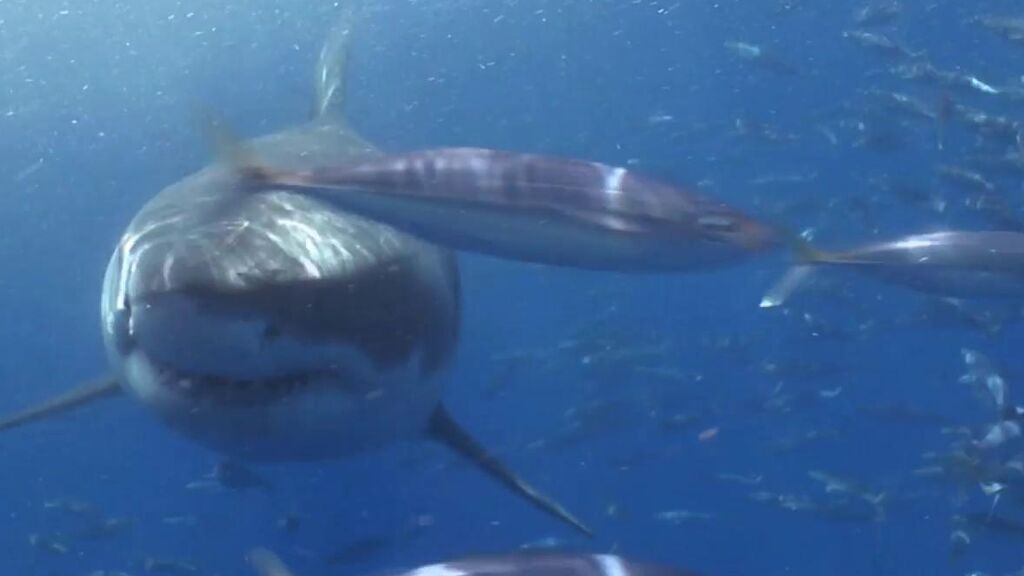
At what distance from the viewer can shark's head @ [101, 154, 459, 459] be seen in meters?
2.59

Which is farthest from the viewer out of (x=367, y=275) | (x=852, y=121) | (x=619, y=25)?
(x=619, y=25)

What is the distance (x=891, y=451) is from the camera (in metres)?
24.2

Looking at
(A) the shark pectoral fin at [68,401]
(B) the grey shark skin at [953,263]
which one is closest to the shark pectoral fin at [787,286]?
(B) the grey shark skin at [953,263]

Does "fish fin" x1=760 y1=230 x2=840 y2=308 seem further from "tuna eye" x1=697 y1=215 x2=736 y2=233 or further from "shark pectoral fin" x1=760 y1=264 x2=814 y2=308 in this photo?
"tuna eye" x1=697 y1=215 x2=736 y2=233

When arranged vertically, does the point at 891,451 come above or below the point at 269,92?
below

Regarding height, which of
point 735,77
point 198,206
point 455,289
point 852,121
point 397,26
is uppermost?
point 198,206

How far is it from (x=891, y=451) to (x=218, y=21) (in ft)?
77.5

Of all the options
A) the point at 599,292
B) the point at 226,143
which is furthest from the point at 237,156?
the point at 599,292

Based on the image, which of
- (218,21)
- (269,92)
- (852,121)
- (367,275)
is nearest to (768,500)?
(852,121)

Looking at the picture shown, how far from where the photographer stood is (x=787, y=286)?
354 centimetres

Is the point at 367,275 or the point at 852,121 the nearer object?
the point at 367,275

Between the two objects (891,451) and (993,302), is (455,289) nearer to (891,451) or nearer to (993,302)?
(993,302)

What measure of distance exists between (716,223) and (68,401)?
2661 millimetres

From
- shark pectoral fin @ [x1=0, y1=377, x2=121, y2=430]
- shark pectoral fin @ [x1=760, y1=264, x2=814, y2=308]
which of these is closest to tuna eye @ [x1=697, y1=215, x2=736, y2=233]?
shark pectoral fin @ [x1=760, y1=264, x2=814, y2=308]
